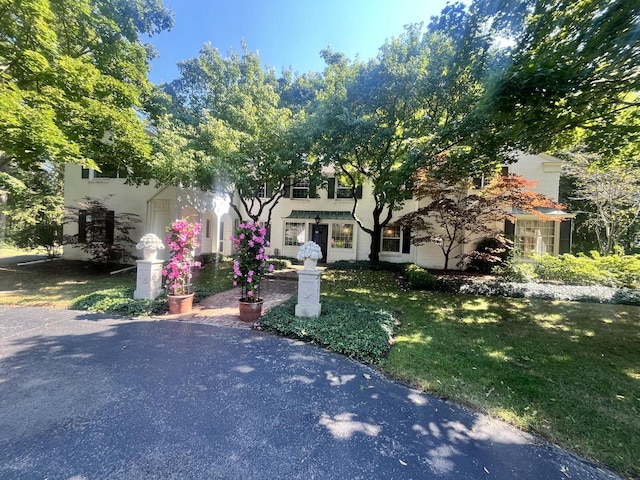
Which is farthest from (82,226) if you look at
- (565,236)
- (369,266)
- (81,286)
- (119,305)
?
(565,236)

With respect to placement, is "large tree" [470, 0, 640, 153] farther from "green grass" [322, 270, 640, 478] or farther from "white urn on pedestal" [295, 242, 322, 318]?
"white urn on pedestal" [295, 242, 322, 318]

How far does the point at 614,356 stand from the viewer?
186 inches

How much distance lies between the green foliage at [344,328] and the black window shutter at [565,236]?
38.2ft

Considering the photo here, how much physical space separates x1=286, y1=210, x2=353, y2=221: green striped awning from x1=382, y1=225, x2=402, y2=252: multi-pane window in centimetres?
213

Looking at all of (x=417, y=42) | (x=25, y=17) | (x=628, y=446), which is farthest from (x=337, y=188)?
(x=628, y=446)

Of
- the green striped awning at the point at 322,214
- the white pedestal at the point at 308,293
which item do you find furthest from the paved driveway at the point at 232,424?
the green striped awning at the point at 322,214

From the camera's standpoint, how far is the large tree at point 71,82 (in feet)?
22.5

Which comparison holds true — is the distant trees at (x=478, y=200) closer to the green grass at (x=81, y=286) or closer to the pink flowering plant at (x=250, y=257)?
the pink flowering plant at (x=250, y=257)

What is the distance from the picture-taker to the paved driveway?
2.18 meters

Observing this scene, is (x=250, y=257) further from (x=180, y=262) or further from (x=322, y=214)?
(x=322, y=214)

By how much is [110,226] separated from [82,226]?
1.64 m

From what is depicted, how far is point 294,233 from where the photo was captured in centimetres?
1639

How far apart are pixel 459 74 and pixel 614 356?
26.0ft

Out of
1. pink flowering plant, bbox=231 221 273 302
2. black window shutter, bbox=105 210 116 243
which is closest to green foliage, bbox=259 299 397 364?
pink flowering plant, bbox=231 221 273 302
